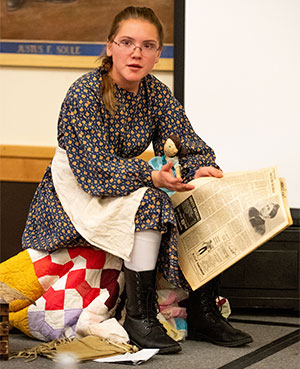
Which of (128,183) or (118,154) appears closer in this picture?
(128,183)

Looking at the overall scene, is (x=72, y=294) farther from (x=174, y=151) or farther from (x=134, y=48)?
(x=134, y=48)

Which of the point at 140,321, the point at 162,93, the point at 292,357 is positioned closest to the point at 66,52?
the point at 162,93

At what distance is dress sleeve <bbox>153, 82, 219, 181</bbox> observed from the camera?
243cm

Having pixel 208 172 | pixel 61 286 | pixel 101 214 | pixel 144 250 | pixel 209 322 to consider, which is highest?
pixel 208 172

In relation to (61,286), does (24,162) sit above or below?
above

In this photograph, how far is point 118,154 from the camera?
233cm

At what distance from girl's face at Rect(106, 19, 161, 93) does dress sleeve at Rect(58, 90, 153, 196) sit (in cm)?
14

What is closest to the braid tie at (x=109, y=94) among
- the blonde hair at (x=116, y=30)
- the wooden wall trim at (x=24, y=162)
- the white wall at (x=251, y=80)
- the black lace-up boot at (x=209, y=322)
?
the blonde hair at (x=116, y=30)

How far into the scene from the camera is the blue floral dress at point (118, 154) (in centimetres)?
216

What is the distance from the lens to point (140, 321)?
7.03 ft

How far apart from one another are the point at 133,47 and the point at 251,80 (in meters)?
0.79

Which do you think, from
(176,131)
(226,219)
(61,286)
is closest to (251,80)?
(176,131)

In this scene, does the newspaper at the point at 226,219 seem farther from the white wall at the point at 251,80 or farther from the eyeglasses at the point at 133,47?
the white wall at the point at 251,80

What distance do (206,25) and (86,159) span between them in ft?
3.30
